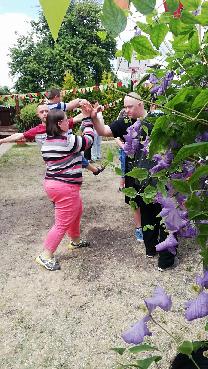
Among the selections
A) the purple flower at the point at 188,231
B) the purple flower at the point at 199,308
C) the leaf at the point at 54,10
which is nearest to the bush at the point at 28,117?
the purple flower at the point at 188,231

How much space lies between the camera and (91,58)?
43281mm

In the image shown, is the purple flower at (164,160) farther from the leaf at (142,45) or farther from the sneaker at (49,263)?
the sneaker at (49,263)

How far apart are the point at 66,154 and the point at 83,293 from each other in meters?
1.27

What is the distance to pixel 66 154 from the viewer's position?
3.93 meters

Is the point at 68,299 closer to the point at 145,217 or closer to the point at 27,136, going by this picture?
the point at 145,217

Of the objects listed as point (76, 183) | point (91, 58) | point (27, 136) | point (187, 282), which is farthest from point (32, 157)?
point (91, 58)

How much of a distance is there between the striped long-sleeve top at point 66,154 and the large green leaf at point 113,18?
333 cm

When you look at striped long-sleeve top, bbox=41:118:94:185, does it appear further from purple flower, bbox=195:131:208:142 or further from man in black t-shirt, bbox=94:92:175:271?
purple flower, bbox=195:131:208:142

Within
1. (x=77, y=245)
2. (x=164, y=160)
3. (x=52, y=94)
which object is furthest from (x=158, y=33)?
(x=52, y=94)

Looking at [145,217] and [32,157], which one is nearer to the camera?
[145,217]

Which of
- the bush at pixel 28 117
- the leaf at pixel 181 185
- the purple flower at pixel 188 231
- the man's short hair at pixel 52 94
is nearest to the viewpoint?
the leaf at pixel 181 185

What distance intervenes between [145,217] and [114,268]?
0.59 meters

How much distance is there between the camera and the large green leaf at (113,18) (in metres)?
0.54

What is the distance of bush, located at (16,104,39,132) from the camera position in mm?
17953
